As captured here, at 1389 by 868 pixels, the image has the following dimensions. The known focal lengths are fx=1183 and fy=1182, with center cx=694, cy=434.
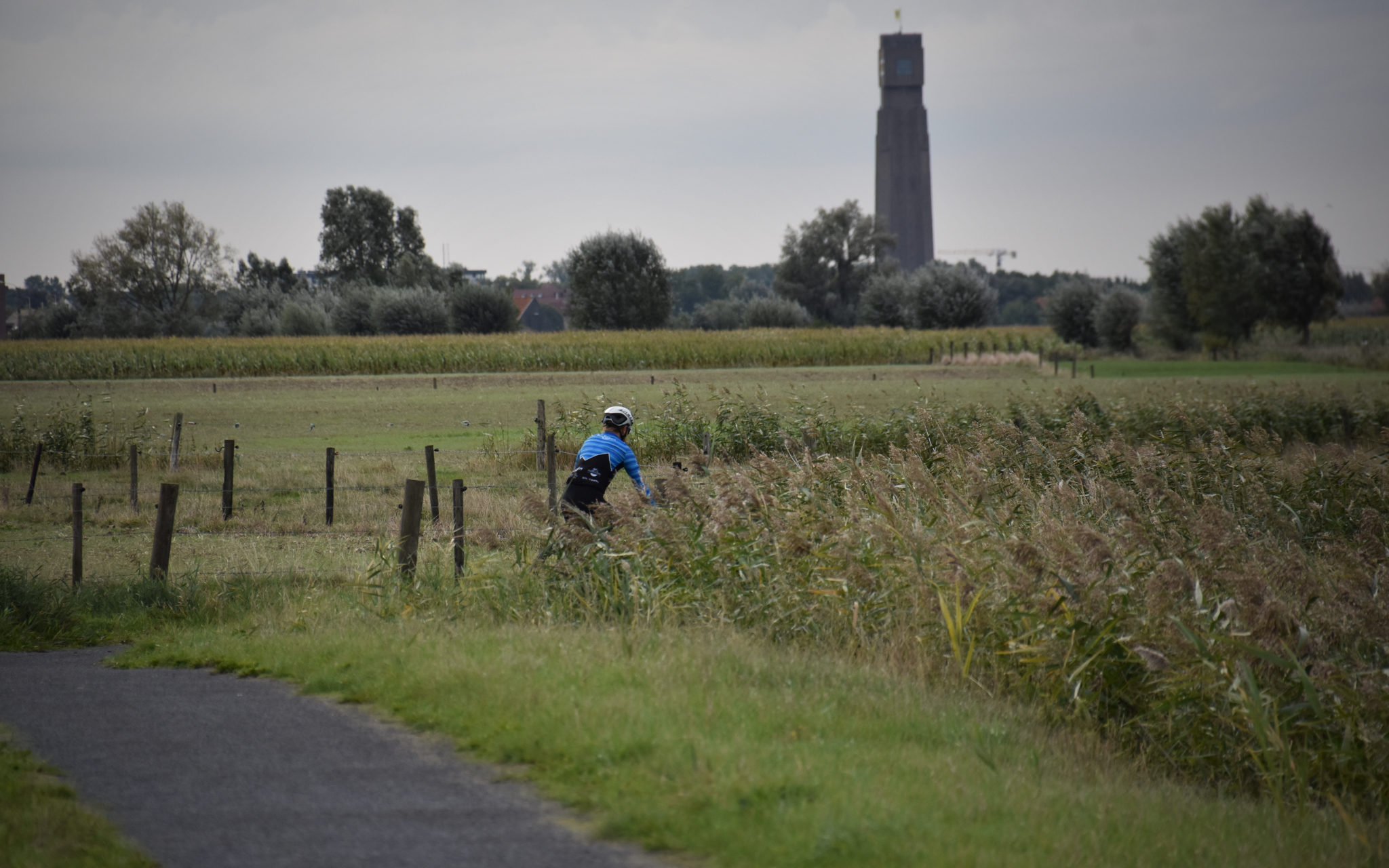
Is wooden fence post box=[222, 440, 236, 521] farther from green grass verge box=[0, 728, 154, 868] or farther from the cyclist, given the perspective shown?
green grass verge box=[0, 728, 154, 868]

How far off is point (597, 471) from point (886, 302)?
240ft

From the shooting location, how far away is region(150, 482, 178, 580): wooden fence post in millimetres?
10734

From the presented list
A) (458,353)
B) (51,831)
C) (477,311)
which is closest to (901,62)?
(477,311)

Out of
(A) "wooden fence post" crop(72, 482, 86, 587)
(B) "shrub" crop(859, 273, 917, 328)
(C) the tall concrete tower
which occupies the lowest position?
(A) "wooden fence post" crop(72, 482, 86, 587)

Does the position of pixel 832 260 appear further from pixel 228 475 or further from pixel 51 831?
pixel 51 831

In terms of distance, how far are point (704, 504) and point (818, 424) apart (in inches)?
387

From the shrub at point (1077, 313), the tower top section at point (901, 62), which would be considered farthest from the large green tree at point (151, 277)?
the tower top section at point (901, 62)

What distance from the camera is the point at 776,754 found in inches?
221

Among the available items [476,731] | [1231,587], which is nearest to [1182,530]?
[1231,587]

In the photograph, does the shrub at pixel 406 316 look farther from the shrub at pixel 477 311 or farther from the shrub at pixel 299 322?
the shrub at pixel 299 322

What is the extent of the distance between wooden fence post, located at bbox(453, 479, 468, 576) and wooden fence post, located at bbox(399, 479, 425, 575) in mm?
344

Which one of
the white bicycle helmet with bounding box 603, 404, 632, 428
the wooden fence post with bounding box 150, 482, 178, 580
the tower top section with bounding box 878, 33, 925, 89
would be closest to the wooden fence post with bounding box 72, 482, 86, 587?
the wooden fence post with bounding box 150, 482, 178, 580

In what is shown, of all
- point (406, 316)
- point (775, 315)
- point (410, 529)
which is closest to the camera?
point (410, 529)

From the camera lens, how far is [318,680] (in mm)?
7488
